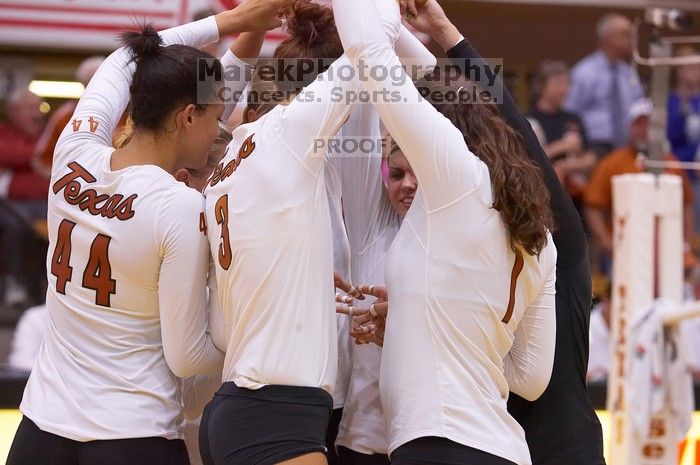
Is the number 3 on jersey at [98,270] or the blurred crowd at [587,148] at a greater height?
the blurred crowd at [587,148]

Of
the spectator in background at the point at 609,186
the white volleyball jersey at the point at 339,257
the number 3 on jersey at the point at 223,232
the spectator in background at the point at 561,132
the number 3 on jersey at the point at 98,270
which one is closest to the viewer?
the number 3 on jersey at the point at 223,232

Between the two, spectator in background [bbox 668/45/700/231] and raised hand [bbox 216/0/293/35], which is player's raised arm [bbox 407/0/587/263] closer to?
raised hand [bbox 216/0/293/35]

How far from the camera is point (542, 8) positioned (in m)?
8.77

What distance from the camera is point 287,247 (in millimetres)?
2484

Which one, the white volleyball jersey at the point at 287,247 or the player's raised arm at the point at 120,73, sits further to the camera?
the player's raised arm at the point at 120,73

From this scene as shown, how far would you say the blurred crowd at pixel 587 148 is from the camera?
6.54m

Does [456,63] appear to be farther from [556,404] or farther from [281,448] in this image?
[281,448]

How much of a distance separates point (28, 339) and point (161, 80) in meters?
3.53

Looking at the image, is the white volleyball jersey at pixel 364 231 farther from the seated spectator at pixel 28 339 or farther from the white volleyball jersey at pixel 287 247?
the seated spectator at pixel 28 339

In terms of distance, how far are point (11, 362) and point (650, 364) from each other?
11.2 ft

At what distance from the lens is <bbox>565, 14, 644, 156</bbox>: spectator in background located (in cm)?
749

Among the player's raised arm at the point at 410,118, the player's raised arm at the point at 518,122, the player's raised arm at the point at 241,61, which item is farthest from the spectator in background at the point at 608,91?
the player's raised arm at the point at 410,118

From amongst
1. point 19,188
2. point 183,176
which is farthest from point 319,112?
point 19,188

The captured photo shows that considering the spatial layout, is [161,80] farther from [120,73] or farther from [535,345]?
[535,345]
